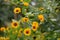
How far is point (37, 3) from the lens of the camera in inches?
91.4

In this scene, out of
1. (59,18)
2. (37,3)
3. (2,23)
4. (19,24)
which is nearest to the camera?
(59,18)

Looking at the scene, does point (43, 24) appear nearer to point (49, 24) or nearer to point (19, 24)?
point (49, 24)

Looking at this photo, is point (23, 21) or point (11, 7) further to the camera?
point (11, 7)

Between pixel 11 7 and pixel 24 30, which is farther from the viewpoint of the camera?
pixel 11 7

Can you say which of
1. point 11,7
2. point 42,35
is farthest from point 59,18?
point 11,7

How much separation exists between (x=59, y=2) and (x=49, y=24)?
0.22m

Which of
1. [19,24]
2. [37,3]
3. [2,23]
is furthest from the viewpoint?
[2,23]

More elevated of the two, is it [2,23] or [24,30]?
[24,30]

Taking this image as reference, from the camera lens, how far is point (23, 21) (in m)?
1.94

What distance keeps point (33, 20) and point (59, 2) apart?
29 centimetres

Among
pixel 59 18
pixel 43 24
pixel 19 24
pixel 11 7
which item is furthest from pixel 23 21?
pixel 11 7

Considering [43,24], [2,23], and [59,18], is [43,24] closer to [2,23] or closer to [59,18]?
[59,18]

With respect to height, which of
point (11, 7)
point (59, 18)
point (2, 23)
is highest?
point (59, 18)

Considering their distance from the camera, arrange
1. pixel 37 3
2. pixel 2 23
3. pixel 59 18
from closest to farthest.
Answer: pixel 59 18 < pixel 37 3 < pixel 2 23
